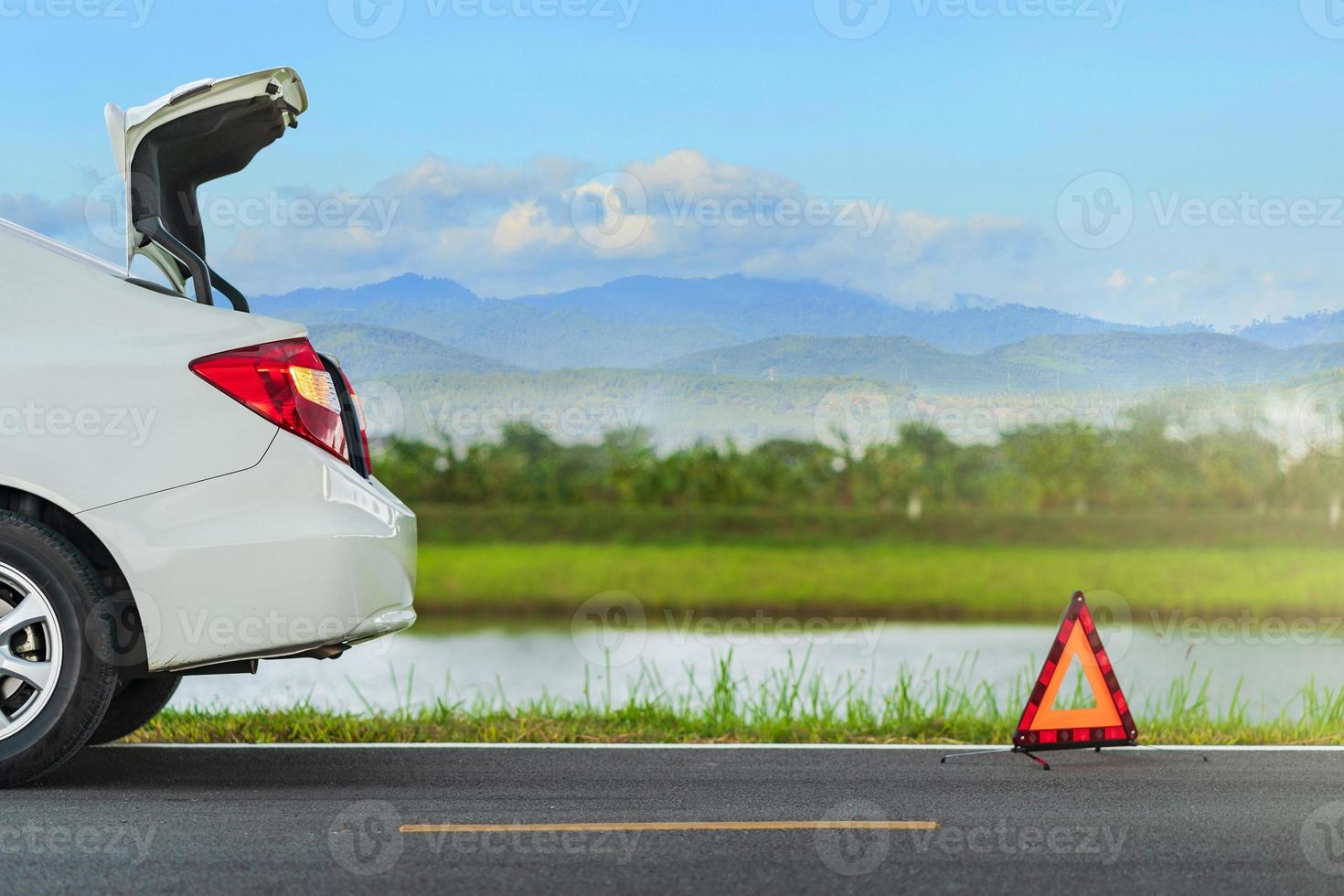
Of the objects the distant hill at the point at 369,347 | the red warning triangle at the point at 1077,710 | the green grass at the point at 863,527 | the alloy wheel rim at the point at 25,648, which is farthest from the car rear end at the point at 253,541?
the green grass at the point at 863,527

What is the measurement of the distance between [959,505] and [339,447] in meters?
67.1

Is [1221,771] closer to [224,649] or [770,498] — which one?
[224,649]

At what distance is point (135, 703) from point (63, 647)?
1.28 m

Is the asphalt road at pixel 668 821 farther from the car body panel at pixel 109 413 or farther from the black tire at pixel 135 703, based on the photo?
the car body panel at pixel 109 413

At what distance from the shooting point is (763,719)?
7.52 metres

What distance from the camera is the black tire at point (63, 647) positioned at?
4828 millimetres

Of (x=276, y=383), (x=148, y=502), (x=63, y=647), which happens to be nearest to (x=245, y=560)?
(x=148, y=502)

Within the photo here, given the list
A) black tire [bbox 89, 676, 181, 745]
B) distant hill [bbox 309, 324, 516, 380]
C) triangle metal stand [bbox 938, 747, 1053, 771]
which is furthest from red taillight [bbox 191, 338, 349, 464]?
triangle metal stand [bbox 938, 747, 1053, 771]

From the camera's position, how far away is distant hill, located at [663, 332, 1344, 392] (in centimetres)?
6931

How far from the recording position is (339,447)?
16.5 feet

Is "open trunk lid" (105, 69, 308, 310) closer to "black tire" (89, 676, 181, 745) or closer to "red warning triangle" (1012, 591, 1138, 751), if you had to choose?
"black tire" (89, 676, 181, 745)

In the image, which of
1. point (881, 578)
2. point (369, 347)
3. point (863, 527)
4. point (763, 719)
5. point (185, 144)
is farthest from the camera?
point (863, 527)

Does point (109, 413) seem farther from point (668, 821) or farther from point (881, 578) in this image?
point (881, 578)

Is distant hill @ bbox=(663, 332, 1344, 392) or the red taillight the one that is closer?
the red taillight
